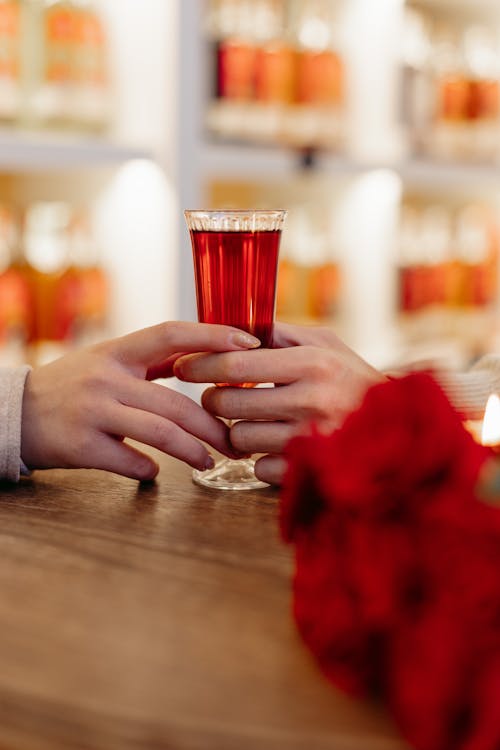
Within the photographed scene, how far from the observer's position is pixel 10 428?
766mm

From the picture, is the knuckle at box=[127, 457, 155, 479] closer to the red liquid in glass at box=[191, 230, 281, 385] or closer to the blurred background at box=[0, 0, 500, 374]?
the red liquid in glass at box=[191, 230, 281, 385]

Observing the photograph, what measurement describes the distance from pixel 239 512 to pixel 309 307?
5.28ft

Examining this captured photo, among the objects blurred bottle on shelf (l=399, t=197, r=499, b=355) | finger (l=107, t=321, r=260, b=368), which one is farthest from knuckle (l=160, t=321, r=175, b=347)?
blurred bottle on shelf (l=399, t=197, r=499, b=355)

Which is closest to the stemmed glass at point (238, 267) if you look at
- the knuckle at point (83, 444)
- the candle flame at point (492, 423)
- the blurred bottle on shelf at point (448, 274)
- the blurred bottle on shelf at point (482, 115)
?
the knuckle at point (83, 444)

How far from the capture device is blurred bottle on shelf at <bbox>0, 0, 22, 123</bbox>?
1.78 meters

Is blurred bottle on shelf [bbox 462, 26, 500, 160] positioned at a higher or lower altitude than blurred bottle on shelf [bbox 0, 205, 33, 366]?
higher

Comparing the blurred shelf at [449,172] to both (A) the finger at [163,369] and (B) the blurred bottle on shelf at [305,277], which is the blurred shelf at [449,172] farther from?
(A) the finger at [163,369]

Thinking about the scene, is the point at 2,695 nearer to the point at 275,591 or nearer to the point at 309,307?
the point at 275,591

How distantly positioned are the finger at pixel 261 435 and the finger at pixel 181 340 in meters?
0.06

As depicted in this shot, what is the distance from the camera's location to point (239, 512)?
2.28 ft

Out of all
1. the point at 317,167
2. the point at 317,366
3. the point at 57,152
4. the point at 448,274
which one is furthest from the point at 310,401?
the point at 448,274

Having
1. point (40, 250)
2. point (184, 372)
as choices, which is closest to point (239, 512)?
point (184, 372)

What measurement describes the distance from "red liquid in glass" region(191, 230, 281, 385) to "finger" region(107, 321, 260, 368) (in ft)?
0.09

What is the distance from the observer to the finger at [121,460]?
75 centimetres
